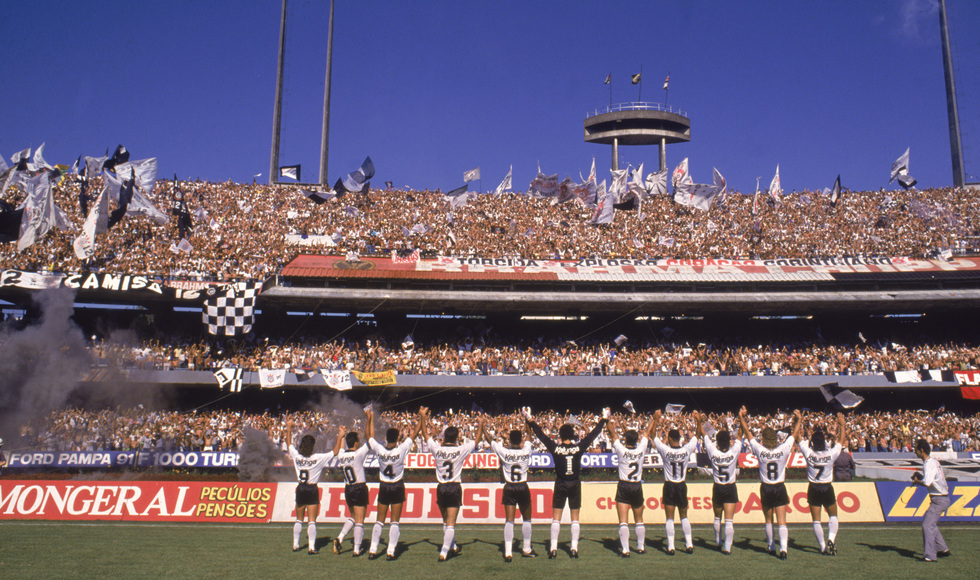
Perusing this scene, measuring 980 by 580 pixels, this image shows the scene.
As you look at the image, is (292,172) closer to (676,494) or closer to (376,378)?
(376,378)

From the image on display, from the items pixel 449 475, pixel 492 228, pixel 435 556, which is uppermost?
pixel 492 228

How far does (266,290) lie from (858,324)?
3412cm

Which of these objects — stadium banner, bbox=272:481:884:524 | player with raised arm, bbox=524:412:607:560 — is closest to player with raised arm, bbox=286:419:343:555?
player with raised arm, bbox=524:412:607:560

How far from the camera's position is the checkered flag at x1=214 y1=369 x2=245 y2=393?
95.7 ft

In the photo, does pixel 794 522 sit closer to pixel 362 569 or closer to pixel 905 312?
pixel 362 569

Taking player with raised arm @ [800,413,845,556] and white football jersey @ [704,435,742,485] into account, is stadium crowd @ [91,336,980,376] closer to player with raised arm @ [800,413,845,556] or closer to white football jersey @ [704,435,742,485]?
white football jersey @ [704,435,742,485]

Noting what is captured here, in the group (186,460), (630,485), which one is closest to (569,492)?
(630,485)

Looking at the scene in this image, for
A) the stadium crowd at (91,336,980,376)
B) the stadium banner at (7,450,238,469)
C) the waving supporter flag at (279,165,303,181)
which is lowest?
the stadium banner at (7,450,238,469)

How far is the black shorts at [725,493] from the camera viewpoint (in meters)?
10.1

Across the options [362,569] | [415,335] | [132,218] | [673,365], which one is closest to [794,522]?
[362,569]

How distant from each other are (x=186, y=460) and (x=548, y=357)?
1774 cm

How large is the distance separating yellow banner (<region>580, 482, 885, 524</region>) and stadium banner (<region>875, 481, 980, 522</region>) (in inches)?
10.0

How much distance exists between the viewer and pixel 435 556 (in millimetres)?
10023

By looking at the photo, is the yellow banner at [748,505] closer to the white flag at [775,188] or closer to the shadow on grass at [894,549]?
the shadow on grass at [894,549]
